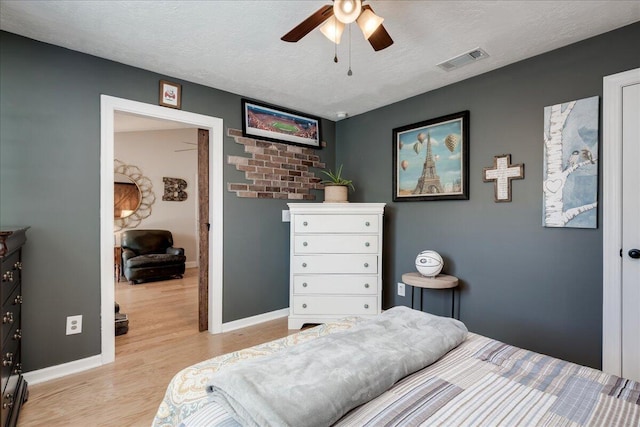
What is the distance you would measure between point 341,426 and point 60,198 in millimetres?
2433

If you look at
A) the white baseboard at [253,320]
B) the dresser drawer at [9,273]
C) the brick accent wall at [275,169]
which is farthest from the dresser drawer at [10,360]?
the brick accent wall at [275,169]

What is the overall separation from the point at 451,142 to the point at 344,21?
1.79 meters

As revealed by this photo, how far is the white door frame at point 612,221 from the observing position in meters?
1.93

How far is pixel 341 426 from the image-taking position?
2.72ft

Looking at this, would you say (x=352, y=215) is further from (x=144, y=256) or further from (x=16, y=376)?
(x=144, y=256)

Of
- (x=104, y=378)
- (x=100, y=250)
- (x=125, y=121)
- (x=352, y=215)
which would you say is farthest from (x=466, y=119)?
(x=125, y=121)

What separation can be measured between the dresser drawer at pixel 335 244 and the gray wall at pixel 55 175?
1.69 m

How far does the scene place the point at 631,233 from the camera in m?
1.89

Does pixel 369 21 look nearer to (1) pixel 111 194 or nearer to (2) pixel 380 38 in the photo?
(2) pixel 380 38

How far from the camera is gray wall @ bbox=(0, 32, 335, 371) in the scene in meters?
2.03

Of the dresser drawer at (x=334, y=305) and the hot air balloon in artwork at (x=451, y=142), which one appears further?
the dresser drawer at (x=334, y=305)

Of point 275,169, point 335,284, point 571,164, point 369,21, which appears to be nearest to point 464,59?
point 571,164

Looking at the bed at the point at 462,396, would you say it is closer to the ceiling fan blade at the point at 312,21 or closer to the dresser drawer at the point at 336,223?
the ceiling fan blade at the point at 312,21

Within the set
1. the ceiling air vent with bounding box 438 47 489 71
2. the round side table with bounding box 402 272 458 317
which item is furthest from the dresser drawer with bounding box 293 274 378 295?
the ceiling air vent with bounding box 438 47 489 71
